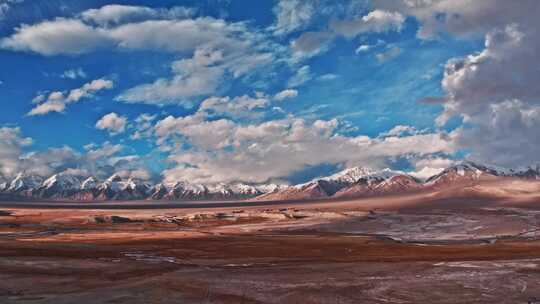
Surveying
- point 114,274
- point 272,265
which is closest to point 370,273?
point 272,265

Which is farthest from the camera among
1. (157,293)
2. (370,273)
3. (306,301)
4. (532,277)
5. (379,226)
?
(379,226)

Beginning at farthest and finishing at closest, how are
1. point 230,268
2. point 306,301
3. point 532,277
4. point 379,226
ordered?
1. point 379,226
2. point 230,268
3. point 532,277
4. point 306,301

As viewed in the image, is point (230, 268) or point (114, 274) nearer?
point (114, 274)

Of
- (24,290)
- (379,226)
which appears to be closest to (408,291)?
(24,290)

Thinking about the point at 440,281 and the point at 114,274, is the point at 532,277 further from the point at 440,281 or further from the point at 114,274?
the point at 114,274

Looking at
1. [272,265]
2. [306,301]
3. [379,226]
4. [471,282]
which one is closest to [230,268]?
[272,265]

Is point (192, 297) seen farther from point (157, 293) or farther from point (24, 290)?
point (24, 290)

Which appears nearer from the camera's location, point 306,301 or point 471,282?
point 306,301

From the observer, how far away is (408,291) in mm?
31703

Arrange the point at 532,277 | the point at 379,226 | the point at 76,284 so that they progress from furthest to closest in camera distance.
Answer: the point at 379,226 → the point at 532,277 → the point at 76,284

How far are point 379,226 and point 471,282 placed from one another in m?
121

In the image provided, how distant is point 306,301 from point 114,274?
18.0m

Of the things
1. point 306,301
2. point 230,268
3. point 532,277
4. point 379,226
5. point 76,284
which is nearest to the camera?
point 306,301

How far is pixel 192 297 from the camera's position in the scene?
30156mm
